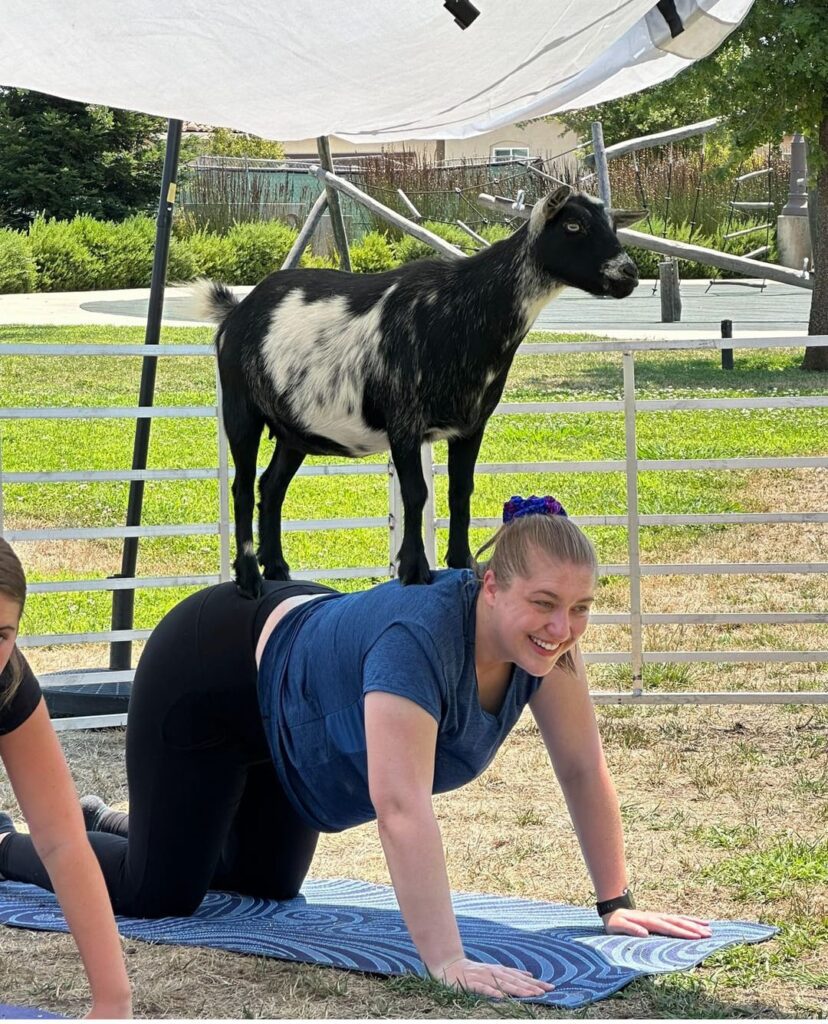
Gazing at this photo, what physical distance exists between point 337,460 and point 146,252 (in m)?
9.41

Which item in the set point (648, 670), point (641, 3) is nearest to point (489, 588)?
point (641, 3)

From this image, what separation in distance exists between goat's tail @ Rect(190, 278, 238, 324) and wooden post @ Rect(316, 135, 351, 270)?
0.79 m

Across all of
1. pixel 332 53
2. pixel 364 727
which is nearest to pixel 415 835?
pixel 364 727

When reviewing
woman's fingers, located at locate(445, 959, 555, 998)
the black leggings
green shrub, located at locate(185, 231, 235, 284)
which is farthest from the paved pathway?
woman's fingers, located at locate(445, 959, 555, 998)

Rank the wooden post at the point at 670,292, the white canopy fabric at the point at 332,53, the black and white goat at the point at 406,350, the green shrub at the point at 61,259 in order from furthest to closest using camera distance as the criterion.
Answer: the green shrub at the point at 61,259
the wooden post at the point at 670,292
the white canopy fabric at the point at 332,53
the black and white goat at the point at 406,350

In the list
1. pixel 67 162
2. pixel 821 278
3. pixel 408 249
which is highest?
pixel 67 162

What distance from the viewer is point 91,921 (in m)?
1.99

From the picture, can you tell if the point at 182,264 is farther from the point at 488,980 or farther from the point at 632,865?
the point at 488,980

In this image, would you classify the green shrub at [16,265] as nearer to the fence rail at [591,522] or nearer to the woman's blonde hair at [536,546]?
the fence rail at [591,522]

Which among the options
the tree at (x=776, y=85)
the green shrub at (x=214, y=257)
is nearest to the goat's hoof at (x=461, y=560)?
the tree at (x=776, y=85)

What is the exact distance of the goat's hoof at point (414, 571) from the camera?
2742 millimetres

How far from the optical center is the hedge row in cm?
1634

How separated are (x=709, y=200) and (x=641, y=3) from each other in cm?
1733

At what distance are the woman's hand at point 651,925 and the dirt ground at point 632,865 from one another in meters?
0.08
